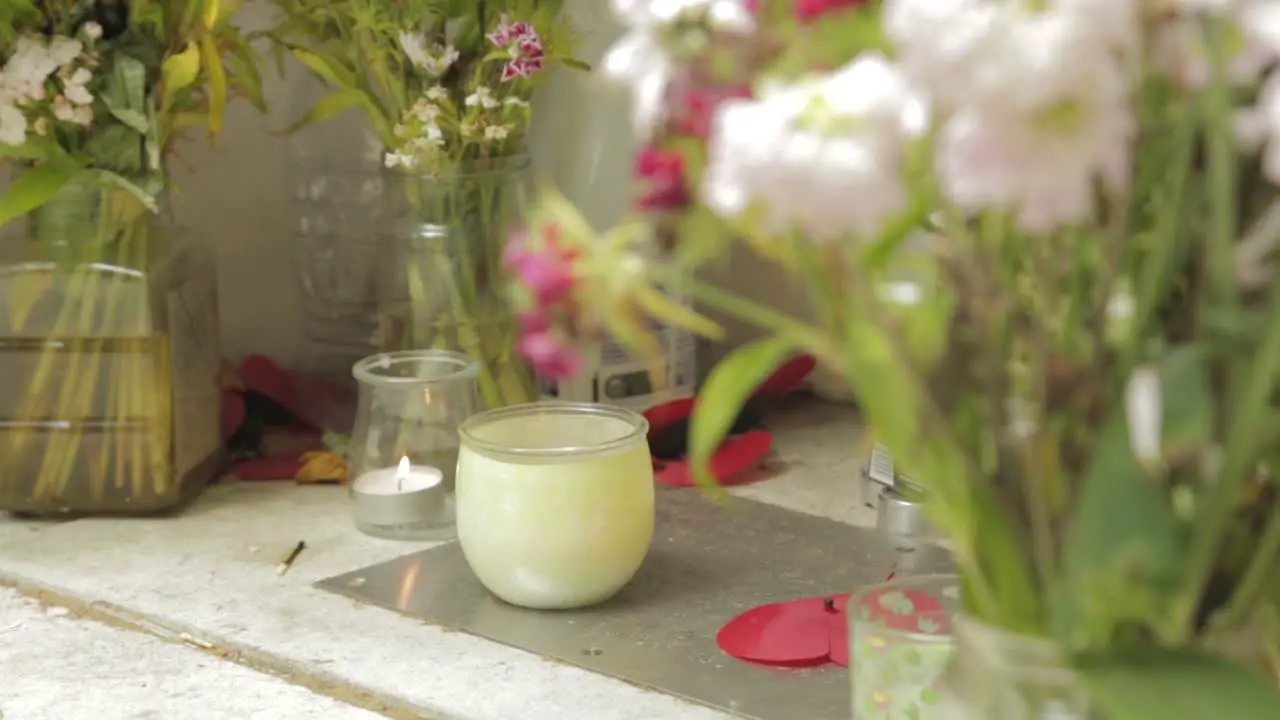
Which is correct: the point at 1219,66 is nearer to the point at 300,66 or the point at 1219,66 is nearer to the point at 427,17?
the point at 427,17

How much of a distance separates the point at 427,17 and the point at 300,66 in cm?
28

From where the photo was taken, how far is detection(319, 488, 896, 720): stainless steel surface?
729 millimetres

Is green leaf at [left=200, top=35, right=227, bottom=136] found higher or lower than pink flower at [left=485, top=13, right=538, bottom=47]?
lower

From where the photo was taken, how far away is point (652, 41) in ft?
1.10

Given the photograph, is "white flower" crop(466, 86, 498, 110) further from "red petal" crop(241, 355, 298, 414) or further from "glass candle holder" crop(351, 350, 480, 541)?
"red petal" crop(241, 355, 298, 414)

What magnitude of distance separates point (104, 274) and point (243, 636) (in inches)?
11.2

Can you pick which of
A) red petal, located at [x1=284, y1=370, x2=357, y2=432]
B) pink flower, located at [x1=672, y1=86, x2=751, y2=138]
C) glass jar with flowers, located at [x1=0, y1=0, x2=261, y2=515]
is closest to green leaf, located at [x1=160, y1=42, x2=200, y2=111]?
glass jar with flowers, located at [x1=0, y1=0, x2=261, y2=515]

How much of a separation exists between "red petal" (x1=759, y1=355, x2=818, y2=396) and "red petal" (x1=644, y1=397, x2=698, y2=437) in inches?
3.7

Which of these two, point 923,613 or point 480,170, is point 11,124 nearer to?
point 480,170

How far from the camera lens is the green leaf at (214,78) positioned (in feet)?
3.18

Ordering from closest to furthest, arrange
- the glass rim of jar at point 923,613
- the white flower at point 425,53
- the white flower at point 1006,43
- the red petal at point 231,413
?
the white flower at point 1006,43 → the glass rim of jar at point 923,613 → the white flower at point 425,53 → the red petal at point 231,413

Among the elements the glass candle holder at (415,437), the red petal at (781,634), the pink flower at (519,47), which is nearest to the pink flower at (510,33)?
the pink flower at (519,47)

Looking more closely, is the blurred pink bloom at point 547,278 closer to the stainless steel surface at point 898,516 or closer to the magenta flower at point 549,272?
the magenta flower at point 549,272

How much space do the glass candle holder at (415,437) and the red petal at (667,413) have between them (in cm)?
16
